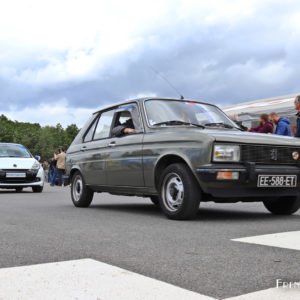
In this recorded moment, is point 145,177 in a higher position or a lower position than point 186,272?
higher

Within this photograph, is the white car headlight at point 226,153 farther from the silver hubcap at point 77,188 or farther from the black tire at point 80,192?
the silver hubcap at point 77,188

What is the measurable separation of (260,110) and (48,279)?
55.6ft

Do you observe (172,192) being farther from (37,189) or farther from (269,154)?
(37,189)

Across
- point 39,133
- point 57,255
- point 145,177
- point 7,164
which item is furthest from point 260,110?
point 39,133

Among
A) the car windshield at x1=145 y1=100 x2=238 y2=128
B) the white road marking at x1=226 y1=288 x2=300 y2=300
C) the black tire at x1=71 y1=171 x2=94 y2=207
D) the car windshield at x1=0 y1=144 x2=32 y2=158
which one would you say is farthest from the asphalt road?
the car windshield at x1=0 y1=144 x2=32 y2=158

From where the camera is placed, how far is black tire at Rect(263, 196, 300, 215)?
273 inches

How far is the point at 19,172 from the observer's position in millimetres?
14836

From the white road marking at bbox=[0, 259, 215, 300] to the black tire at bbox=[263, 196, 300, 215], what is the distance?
4.16m

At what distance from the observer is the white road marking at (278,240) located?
4164 millimetres

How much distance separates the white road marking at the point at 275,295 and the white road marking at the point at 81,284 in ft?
0.67

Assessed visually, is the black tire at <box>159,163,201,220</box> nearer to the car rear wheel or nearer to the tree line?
the car rear wheel

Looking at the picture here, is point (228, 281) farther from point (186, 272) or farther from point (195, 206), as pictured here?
point (195, 206)

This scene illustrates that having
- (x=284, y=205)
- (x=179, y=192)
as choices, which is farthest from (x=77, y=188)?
(x=284, y=205)

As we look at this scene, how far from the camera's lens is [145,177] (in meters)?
6.79
